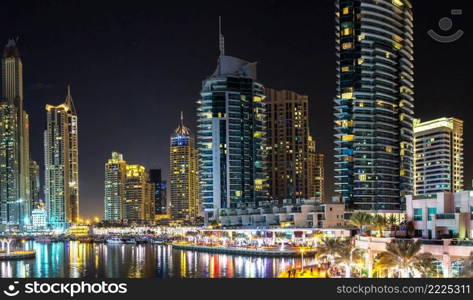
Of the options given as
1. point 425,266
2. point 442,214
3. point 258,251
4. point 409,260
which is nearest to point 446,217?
point 442,214

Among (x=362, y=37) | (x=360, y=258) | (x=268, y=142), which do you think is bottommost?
(x=360, y=258)

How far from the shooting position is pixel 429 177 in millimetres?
141250

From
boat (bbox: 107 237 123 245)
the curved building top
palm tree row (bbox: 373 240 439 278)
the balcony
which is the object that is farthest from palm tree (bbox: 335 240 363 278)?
boat (bbox: 107 237 123 245)

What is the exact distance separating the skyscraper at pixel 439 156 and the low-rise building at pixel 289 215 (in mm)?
51164

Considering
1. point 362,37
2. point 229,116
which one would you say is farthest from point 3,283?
point 229,116

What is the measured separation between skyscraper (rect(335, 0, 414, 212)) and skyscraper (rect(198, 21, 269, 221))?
22.3 meters

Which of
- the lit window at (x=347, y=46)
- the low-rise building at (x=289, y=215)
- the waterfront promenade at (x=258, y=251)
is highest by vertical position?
the lit window at (x=347, y=46)

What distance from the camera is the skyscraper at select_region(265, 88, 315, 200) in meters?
142

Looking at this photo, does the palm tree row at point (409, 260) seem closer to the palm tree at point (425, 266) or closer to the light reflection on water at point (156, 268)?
the palm tree at point (425, 266)

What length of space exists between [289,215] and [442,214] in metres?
60.2

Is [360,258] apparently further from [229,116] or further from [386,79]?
[229,116]

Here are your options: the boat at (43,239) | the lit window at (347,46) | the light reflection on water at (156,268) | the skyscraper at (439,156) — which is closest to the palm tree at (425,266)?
the light reflection on water at (156,268)

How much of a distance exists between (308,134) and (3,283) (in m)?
135

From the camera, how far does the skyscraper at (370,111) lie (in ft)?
302
